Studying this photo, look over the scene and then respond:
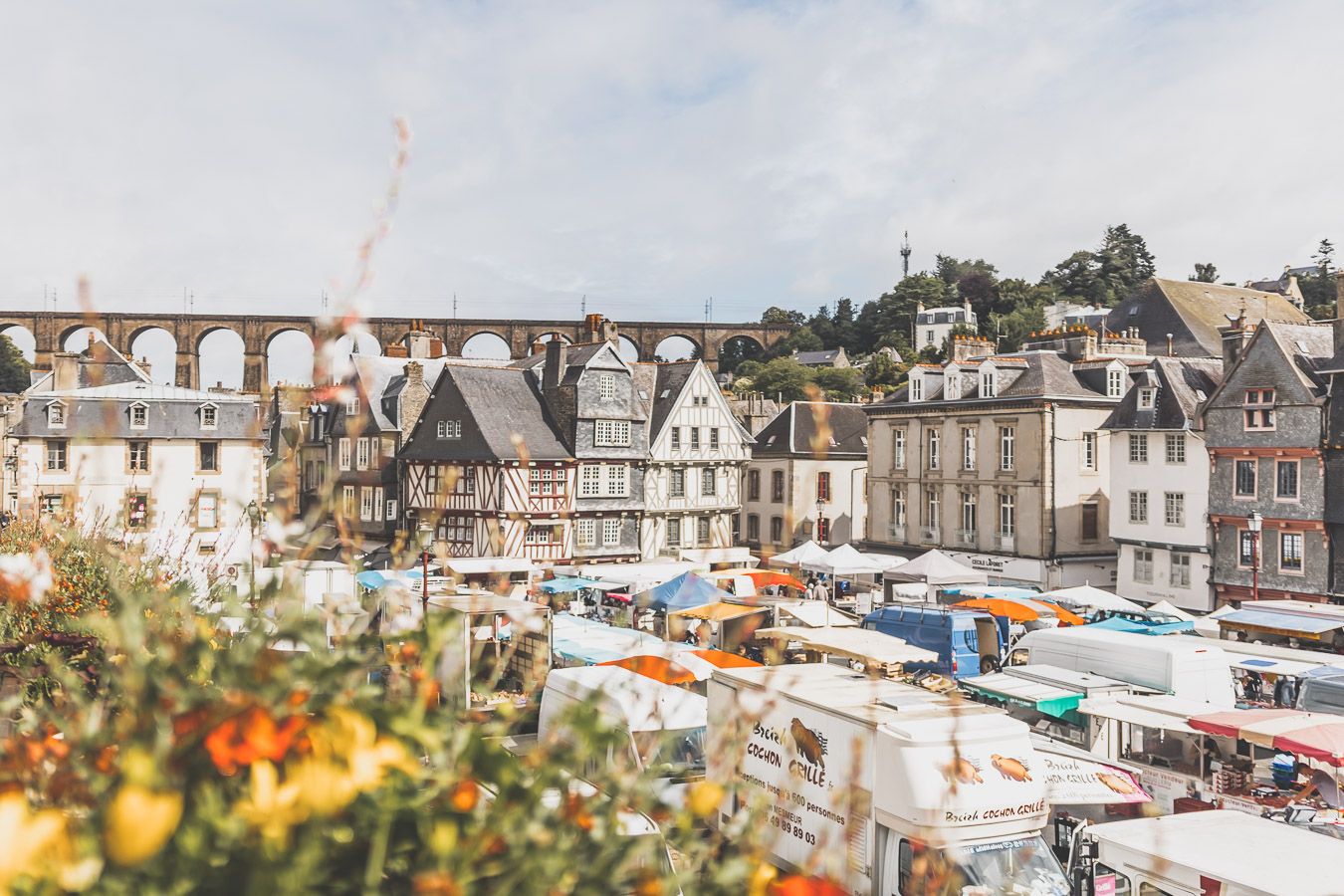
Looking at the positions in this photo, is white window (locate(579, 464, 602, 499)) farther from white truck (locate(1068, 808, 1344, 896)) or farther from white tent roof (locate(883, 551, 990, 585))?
white truck (locate(1068, 808, 1344, 896))

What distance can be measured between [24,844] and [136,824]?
6.0 inches

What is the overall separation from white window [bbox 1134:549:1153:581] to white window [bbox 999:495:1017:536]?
4710 mm

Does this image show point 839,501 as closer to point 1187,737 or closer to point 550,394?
point 550,394

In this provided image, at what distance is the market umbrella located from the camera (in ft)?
76.3

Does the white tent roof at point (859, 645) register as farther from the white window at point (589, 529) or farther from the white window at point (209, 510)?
the white window at point (209, 510)

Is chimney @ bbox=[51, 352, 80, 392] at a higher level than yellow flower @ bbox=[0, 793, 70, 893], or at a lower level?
higher

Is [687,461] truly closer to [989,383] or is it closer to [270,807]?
[989,383]

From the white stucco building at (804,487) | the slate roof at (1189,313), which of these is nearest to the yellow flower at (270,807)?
the white stucco building at (804,487)

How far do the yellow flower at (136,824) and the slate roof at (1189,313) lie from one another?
64.6 m

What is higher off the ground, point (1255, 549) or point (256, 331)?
point (256, 331)

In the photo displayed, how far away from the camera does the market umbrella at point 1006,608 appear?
76.3 ft

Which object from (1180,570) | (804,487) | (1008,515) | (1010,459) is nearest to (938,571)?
(1180,570)

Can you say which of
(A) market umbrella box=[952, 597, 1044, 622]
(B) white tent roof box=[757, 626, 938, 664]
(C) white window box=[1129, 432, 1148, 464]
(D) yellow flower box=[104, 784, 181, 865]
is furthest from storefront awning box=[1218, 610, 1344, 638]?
(D) yellow flower box=[104, 784, 181, 865]

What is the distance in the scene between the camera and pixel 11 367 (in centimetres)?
10100
